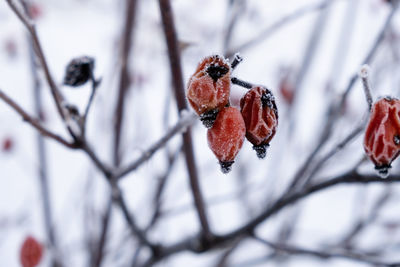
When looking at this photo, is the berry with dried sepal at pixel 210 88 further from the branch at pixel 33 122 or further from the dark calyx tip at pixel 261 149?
the branch at pixel 33 122

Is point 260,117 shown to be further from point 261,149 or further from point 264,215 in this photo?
point 264,215

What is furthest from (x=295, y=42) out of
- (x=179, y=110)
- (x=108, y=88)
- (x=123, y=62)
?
(x=179, y=110)

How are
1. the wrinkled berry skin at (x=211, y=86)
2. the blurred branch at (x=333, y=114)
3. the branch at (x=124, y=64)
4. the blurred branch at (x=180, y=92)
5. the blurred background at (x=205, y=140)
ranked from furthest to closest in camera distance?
the blurred background at (x=205, y=140) → the branch at (x=124, y=64) → the blurred branch at (x=333, y=114) → the blurred branch at (x=180, y=92) → the wrinkled berry skin at (x=211, y=86)

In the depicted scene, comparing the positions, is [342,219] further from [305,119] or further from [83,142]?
[83,142]

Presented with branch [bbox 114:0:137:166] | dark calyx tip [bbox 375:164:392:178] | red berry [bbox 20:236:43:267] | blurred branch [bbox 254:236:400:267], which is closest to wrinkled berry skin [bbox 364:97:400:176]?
dark calyx tip [bbox 375:164:392:178]

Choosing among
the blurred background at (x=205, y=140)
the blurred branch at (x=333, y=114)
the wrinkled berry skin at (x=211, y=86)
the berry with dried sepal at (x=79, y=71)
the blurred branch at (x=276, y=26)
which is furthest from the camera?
the blurred background at (x=205, y=140)

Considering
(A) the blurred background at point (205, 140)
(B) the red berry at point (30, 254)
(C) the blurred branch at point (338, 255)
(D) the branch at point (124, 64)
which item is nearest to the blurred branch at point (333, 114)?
(A) the blurred background at point (205, 140)

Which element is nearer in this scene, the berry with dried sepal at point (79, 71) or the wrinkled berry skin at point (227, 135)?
the wrinkled berry skin at point (227, 135)

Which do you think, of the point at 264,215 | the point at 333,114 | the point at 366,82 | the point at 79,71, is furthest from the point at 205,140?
the point at 366,82
